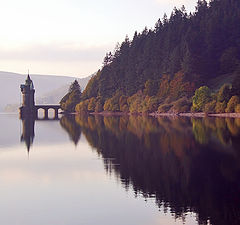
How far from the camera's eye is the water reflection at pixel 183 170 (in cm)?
3209

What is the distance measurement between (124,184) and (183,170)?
25.2ft

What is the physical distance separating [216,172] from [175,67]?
152824mm

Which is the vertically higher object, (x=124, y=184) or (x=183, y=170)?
(x=183, y=170)

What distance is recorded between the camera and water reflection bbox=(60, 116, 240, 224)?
105 ft

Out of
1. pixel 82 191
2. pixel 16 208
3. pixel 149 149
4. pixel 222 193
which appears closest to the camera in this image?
pixel 16 208

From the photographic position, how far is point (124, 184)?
39719mm

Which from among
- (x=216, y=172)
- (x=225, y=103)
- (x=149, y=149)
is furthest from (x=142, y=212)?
(x=225, y=103)

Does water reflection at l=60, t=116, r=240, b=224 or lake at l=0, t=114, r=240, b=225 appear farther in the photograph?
water reflection at l=60, t=116, r=240, b=224

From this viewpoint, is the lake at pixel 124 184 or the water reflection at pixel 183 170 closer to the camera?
the lake at pixel 124 184

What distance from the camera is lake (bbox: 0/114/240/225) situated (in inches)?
1196

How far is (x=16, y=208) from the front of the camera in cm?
3300

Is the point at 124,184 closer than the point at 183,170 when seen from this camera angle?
Yes

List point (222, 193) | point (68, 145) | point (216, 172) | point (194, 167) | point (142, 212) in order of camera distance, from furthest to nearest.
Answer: point (68, 145) → point (194, 167) → point (216, 172) → point (222, 193) → point (142, 212)

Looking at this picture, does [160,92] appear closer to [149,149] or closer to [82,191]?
[149,149]
